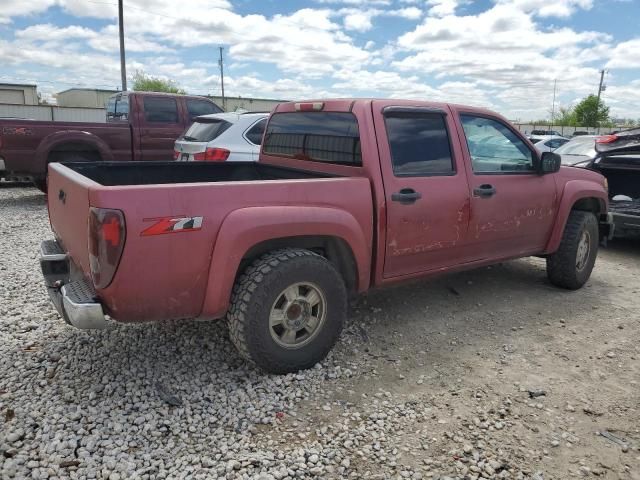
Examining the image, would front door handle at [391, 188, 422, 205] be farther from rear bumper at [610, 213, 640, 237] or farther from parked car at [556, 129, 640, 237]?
parked car at [556, 129, 640, 237]

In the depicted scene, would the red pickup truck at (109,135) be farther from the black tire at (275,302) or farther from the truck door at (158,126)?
the black tire at (275,302)

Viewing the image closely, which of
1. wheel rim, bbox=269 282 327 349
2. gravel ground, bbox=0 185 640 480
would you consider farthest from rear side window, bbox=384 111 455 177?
gravel ground, bbox=0 185 640 480

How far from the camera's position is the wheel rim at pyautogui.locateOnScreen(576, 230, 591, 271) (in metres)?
5.21

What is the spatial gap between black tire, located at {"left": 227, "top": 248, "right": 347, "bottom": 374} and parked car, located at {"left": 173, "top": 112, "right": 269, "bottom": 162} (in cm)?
423

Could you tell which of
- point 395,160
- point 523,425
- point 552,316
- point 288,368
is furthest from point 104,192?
point 552,316

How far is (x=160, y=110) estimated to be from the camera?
10.1 m

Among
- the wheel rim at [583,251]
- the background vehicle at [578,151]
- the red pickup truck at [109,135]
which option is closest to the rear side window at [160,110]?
the red pickup truck at [109,135]

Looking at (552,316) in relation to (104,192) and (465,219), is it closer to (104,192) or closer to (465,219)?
(465,219)

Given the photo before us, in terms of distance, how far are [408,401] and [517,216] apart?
2181 millimetres

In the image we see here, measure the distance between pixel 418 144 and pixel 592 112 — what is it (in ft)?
237

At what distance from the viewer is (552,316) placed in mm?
4539

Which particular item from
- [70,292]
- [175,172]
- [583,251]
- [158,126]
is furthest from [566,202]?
[158,126]

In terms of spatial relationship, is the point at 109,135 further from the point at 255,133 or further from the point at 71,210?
the point at 71,210

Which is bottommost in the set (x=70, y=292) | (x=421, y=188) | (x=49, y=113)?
(x=70, y=292)
